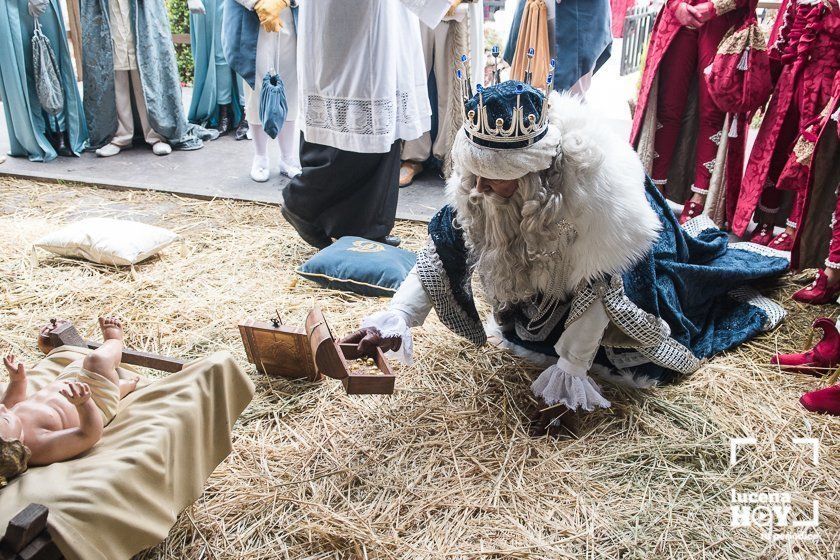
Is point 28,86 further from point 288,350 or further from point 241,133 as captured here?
point 288,350

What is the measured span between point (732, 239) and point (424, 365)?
2335mm

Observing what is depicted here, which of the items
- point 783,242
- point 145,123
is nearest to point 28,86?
point 145,123

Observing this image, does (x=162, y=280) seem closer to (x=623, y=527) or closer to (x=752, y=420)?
(x=623, y=527)

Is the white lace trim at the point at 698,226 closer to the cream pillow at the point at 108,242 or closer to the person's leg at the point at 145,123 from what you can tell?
the cream pillow at the point at 108,242

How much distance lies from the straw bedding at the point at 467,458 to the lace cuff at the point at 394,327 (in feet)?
0.99

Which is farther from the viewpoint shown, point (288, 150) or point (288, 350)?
point (288, 150)

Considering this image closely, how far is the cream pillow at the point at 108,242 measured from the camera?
3443mm

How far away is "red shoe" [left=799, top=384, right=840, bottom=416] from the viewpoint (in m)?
2.35

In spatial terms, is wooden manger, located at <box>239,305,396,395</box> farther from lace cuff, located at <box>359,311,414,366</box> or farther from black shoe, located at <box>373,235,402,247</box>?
black shoe, located at <box>373,235,402,247</box>

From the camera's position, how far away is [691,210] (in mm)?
4137

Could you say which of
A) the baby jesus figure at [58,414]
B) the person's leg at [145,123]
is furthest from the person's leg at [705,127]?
the person's leg at [145,123]

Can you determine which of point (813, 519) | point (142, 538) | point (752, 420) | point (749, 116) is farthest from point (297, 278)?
point (749, 116)

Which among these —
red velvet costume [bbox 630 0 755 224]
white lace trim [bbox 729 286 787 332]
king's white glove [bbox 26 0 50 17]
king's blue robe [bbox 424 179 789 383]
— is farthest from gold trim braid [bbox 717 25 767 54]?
king's white glove [bbox 26 0 50 17]

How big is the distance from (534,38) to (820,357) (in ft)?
8.48
